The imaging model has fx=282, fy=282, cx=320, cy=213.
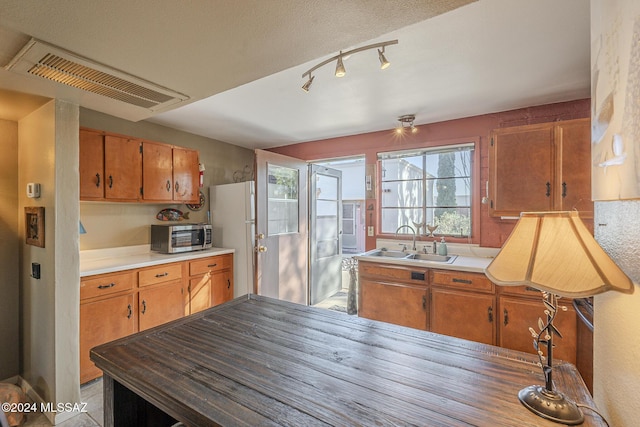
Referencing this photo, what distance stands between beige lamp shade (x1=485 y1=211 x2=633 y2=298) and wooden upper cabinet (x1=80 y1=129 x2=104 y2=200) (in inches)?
119

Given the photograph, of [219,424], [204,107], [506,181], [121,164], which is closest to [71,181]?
[121,164]

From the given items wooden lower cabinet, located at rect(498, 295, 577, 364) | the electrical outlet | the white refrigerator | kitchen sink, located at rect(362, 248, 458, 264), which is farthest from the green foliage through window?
the electrical outlet

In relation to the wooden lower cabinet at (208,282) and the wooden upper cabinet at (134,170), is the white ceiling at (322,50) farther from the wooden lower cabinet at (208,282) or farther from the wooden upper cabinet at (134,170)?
the wooden lower cabinet at (208,282)

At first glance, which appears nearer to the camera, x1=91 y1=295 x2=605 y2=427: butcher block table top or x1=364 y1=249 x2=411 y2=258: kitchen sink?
x1=91 y1=295 x2=605 y2=427: butcher block table top

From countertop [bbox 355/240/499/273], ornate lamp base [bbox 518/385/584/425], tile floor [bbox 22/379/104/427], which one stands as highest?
countertop [bbox 355/240/499/273]

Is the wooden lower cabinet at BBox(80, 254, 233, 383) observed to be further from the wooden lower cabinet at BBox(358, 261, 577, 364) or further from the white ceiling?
the wooden lower cabinet at BBox(358, 261, 577, 364)

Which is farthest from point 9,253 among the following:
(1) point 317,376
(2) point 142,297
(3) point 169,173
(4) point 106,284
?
(1) point 317,376

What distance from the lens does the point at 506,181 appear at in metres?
2.46

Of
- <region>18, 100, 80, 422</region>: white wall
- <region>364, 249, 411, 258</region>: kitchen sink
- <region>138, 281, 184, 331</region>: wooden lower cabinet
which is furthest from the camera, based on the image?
<region>364, 249, 411, 258</region>: kitchen sink

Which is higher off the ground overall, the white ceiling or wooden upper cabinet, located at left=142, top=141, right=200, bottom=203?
the white ceiling

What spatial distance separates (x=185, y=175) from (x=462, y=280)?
10.1 ft

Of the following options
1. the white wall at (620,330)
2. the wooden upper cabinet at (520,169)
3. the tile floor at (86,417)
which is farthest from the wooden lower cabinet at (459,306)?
the tile floor at (86,417)

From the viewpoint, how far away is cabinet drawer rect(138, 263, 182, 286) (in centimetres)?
259

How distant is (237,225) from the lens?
11.5ft
